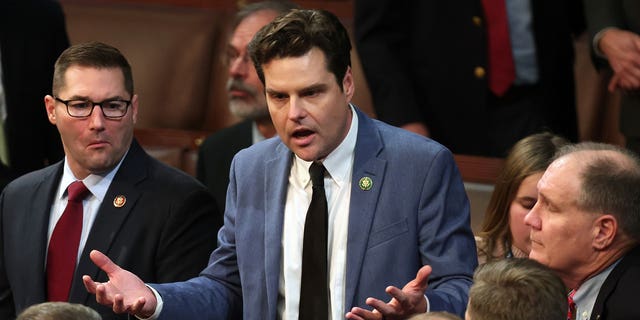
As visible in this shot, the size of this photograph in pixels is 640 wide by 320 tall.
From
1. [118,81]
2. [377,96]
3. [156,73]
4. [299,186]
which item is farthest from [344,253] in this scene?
[156,73]

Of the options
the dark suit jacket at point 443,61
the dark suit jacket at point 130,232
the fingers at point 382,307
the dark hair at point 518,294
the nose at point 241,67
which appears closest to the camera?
the dark hair at point 518,294

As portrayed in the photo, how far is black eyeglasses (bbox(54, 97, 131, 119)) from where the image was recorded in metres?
2.65

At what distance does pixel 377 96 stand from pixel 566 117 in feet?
1.73

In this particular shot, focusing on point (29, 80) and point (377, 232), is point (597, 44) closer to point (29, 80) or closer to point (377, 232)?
point (377, 232)

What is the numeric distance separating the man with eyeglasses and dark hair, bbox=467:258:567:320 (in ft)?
2.88

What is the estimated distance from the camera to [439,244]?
2262mm

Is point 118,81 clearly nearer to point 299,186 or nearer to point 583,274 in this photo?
point 299,186

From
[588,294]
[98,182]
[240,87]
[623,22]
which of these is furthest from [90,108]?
[623,22]

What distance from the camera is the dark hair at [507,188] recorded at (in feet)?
8.86

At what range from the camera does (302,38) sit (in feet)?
7.54

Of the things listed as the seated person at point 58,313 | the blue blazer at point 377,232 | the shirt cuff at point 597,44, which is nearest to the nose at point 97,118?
the blue blazer at point 377,232

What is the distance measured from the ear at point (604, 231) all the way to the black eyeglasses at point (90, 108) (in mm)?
1033

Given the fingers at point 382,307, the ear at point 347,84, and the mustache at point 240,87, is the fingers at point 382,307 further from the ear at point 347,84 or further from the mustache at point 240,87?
the mustache at point 240,87

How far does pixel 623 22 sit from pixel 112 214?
1.24m
